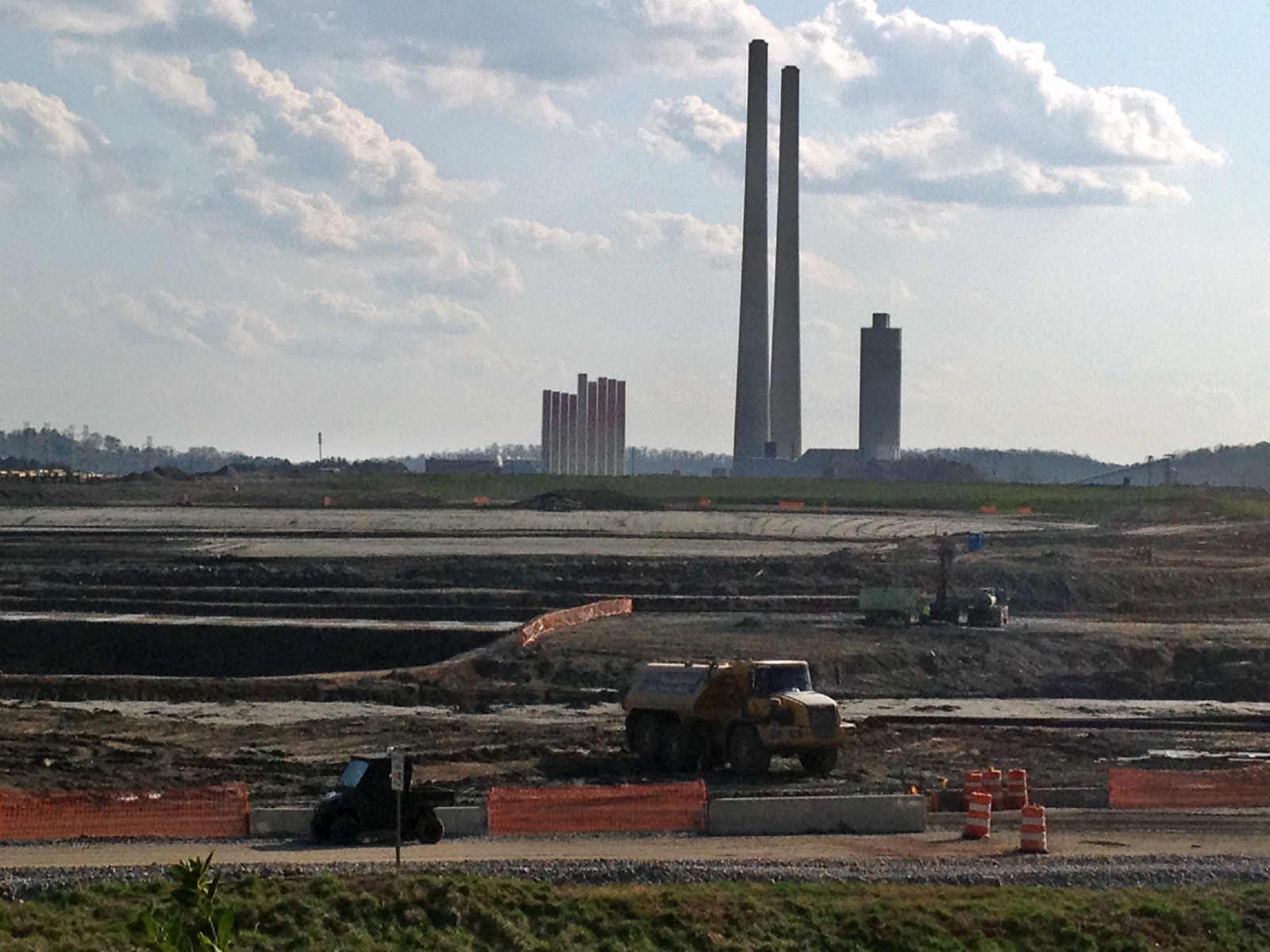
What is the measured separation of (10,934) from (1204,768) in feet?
76.8

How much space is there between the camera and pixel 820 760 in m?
33.3

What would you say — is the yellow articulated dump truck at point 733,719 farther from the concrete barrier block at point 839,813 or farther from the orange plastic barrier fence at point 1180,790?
the orange plastic barrier fence at point 1180,790

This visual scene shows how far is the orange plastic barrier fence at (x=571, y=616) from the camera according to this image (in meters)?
55.9

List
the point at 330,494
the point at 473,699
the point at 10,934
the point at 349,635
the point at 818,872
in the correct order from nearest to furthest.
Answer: the point at 10,934, the point at 818,872, the point at 473,699, the point at 349,635, the point at 330,494

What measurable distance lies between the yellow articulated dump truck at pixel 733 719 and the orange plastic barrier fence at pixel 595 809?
380cm

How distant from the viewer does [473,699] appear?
46.4 m

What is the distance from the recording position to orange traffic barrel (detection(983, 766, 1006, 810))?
1186 inches

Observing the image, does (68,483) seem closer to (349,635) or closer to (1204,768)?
(349,635)

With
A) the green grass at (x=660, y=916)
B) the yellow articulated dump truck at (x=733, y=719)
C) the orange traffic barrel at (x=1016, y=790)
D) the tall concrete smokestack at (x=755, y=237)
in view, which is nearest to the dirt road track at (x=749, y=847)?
the orange traffic barrel at (x=1016, y=790)

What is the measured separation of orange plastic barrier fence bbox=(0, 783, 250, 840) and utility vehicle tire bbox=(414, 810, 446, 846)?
2.69m

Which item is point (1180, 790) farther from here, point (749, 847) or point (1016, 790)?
point (749, 847)

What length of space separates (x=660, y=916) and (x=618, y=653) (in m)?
30.8

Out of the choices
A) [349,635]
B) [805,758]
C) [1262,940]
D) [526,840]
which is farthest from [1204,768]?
[349,635]

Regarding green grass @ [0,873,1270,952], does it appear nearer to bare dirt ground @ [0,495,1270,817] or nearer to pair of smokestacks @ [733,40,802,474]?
bare dirt ground @ [0,495,1270,817]
